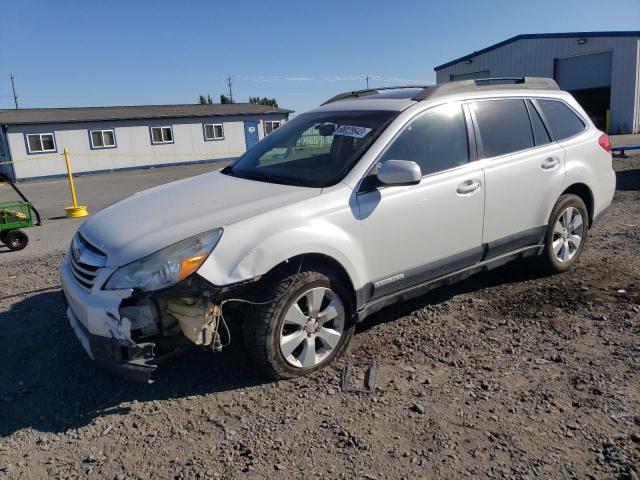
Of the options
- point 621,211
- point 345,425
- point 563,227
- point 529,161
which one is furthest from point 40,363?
point 621,211

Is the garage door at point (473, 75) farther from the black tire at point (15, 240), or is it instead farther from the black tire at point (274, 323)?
the black tire at point (274, 323)

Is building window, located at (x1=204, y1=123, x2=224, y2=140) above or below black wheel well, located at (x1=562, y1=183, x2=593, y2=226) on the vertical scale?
above

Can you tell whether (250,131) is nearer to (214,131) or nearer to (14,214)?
(214,131)

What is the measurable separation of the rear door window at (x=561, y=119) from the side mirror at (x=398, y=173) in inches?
87.3

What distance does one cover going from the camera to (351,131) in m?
3.96

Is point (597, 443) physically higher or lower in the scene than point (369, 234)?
lower

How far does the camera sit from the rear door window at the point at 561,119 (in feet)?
15.9

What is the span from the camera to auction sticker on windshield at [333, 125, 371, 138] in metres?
3.85

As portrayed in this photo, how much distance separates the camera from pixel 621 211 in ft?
26.2

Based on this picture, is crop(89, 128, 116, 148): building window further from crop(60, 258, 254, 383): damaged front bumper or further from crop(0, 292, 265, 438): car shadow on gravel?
crop(60, 258, 254, 383): damaged front bumper

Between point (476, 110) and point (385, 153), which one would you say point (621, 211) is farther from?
point (385, 153)

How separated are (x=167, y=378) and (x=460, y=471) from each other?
2061 mm

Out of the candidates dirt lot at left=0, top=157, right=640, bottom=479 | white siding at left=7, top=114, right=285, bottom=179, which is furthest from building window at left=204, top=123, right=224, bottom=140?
→ dirt lot at left=0, top=157, right=640, bottom=479

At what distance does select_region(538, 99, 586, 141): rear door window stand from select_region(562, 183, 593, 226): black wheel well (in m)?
0.51
